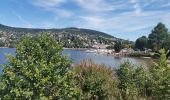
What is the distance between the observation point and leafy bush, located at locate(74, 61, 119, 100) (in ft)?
43.1

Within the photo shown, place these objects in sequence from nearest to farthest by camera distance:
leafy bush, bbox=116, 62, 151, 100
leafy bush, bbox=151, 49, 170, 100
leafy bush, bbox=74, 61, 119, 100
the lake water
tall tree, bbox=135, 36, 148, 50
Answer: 1. the lake water
2. leafy bush, bbox=151, 49, 170, 100
3. leafy bush, bbox=74, 61, 119, 100
4. leafy bush, bbox=116, 62, 151, 100
5. tall tree, bbox=135, 36, 148, 50

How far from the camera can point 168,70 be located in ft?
43.2

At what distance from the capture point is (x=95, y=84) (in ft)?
43.7

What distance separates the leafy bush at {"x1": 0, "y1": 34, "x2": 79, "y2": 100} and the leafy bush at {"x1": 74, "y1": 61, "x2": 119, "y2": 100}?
3937 mm

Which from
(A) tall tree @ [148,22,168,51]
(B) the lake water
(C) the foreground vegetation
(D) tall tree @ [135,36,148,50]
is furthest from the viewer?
(D) tall tree @ [135,36,148,50]

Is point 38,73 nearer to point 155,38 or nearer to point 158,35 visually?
point 155,38

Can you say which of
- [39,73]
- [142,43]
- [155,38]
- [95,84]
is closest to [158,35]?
[155,38]

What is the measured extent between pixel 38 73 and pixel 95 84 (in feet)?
17.7

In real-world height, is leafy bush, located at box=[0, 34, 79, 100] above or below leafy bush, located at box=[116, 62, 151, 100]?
above

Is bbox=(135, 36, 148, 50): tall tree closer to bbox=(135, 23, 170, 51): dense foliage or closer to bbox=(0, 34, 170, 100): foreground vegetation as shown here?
bbox=(135, 23, 170, 51): dense foliage

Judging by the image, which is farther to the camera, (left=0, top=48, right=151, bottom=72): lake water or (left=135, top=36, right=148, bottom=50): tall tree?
(left=135, top=36, right=148, bottom=50): tall tree

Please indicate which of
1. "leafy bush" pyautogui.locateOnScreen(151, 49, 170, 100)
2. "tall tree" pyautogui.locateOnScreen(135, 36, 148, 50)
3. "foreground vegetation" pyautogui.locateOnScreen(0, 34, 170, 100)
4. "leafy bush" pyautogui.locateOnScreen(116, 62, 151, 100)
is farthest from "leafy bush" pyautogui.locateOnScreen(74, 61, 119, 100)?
"tall tree" pyautogui.locateOnScreen(135, 36, 148, 50)

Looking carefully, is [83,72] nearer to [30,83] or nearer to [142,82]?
[142,82]

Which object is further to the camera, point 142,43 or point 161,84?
point 142,43
